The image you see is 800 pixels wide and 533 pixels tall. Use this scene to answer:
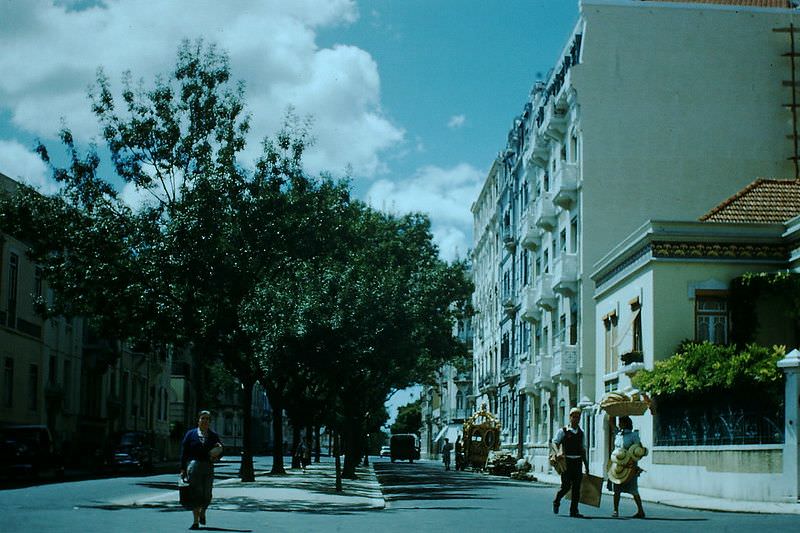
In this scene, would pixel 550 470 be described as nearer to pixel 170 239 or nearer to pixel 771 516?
pixel 170 239

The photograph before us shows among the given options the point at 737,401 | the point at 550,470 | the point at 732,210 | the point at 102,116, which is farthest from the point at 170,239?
the point at 550,470

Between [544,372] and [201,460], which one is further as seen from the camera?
[544,372]

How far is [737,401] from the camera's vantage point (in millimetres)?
26156

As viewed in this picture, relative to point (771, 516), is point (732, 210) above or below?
above

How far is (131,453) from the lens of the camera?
157ft

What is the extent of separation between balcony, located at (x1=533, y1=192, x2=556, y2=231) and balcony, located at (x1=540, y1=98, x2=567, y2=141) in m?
2.45

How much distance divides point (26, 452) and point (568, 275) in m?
20.6

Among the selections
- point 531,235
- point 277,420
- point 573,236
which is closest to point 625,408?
point 277,420

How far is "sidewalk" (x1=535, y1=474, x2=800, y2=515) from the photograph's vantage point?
20250mm

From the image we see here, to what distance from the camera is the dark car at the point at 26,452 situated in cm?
3550

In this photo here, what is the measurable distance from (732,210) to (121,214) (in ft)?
60.5

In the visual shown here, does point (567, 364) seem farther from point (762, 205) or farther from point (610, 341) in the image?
point (762, 205)

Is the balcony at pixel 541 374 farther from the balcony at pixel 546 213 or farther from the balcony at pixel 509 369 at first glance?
the balcony at pixel 509 369

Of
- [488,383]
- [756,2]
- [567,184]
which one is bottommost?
[488,383]
